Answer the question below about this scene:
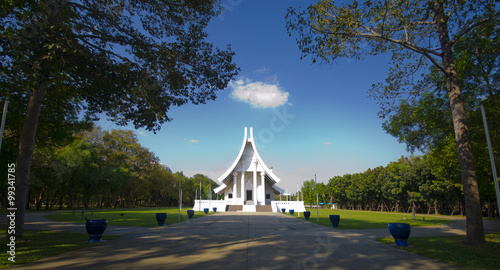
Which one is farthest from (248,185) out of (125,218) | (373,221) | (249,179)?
(373,221)

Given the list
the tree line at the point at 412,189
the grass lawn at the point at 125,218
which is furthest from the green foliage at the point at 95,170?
the tree line at the point at 412,189

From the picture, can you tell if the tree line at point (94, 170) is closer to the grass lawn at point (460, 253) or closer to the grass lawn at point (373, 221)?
the grass lawn at point (373, 221)

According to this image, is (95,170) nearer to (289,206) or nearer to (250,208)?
(250,208)

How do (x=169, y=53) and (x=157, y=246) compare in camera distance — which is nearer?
(x=157, y=246)

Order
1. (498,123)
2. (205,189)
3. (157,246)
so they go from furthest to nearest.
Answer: (205,189) < (498,123) < (157,246)

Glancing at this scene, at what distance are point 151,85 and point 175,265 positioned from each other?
661 cm

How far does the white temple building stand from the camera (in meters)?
41.8

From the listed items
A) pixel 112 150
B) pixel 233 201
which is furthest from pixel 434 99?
pixel 112 150

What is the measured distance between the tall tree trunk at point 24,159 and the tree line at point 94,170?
12.5 meters

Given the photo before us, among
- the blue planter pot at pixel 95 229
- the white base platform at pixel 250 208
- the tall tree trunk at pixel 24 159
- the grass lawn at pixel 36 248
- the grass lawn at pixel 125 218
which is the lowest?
the white base platform at pixel 250 208

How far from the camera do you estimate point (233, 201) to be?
4472cm

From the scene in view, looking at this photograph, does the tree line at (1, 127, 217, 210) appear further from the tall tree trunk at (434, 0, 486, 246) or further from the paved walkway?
the tall tree trunk at (434, 0, 486, 246)

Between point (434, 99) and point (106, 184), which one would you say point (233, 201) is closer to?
point (106, 184)

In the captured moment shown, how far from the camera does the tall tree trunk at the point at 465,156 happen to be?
30.2ft
